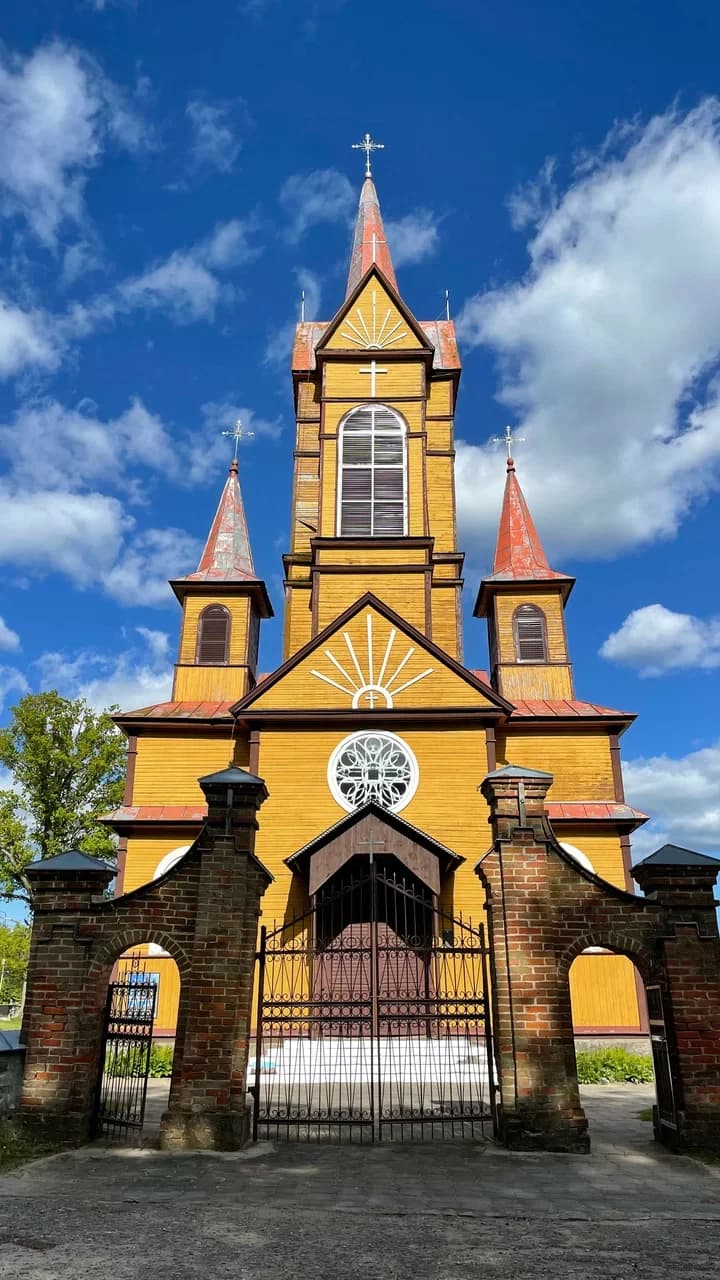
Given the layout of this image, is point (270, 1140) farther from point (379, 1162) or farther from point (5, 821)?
point (5, 821)

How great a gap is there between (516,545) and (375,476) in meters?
4.55

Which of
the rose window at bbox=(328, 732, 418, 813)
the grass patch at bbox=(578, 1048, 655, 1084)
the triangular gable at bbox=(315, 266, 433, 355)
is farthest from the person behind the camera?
the triangular gable at bbox=(315, 266, 433, 355)

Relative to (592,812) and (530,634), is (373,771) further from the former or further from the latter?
(530,634)

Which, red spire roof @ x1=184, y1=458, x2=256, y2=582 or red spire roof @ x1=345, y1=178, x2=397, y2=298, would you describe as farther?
red spire roof @ x1=345, y1=178, x2=397, y2=298

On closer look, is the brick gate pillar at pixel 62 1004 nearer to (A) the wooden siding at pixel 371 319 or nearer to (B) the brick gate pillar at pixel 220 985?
(B) the brick gate pillar at pixel 220 985

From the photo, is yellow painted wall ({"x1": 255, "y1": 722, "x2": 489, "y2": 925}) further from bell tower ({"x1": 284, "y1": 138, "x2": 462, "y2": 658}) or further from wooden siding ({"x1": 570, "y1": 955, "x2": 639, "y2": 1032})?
bell tower ({"x1": 284, "y1": 138, "x2": 462, "y2": 658})

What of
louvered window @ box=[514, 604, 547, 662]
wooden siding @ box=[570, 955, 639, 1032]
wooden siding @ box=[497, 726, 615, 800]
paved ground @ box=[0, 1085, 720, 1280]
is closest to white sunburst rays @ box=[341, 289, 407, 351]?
louvered window @ box=[514, 604, 547, 662]

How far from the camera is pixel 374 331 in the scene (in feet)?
84.0

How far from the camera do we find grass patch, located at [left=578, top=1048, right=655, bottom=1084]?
1466cm

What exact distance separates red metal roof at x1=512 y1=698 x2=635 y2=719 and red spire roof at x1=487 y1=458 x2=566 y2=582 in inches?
143

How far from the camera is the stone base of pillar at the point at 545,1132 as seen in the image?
8.00 metres

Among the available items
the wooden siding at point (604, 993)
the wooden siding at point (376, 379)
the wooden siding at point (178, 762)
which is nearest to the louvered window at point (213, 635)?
the wooden siding at point (178, 762)

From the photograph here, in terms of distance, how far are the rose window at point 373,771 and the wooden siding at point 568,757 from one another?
2.66m

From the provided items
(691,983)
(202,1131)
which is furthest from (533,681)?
(202,1131)
